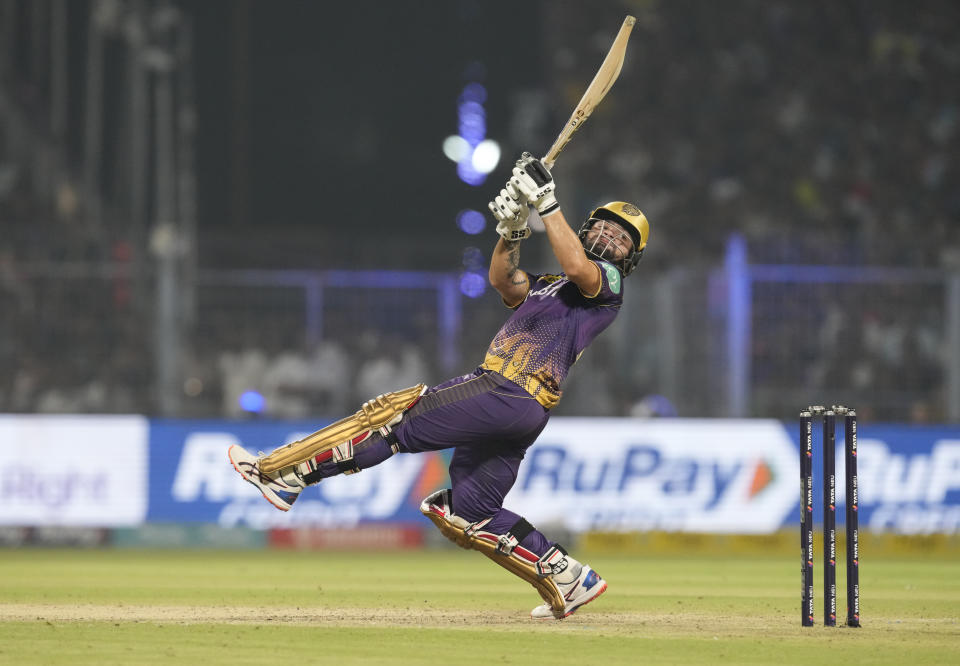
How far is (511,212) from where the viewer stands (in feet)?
25.2

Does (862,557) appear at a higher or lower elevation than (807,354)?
lower

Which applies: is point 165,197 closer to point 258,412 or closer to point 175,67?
point 175,67

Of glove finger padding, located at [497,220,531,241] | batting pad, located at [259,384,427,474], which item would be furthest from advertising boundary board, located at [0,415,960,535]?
glove finger padding, located at [497,220,531,241]

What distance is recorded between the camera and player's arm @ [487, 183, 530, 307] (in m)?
7.66

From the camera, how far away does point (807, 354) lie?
16.4 metres

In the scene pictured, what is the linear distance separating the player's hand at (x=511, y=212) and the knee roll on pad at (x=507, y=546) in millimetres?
1689

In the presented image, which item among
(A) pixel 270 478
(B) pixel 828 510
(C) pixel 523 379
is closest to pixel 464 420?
(C) pixel 523 379

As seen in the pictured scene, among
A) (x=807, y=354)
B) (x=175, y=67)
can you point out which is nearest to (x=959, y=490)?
(x=807, y=354)

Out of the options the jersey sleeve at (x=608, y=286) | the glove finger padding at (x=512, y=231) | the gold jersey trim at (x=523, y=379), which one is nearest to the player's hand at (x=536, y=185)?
the glove finger padding at (x=512, y=231)

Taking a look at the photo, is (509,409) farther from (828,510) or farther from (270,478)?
(828,510)

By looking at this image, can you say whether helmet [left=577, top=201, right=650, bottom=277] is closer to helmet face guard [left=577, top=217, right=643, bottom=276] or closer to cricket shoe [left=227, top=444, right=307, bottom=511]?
helmet face guard [left=577, top=217, right=643, bottom=276]

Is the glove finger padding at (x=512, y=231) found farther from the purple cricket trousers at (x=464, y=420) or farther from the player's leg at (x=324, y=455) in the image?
the player's leg at (x=324, y=455)

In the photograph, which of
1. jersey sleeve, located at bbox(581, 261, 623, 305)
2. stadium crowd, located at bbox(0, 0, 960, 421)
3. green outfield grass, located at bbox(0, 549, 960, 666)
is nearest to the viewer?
green outfield grass, located at bbox(0, 549, 960, 666)

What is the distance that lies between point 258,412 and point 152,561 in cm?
274
